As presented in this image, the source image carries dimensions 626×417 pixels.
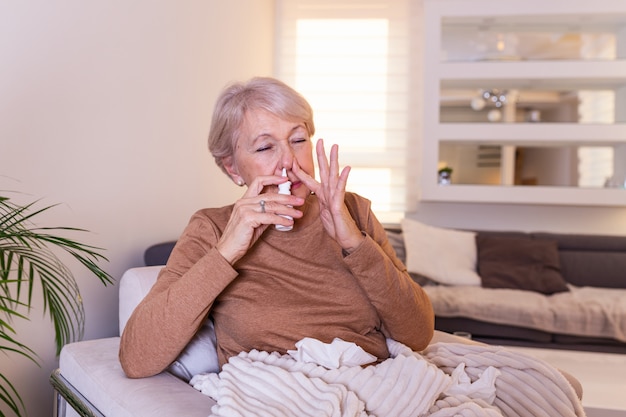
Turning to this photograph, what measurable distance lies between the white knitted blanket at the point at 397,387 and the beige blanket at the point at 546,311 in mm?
1977

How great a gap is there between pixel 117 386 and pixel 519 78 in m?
3.74

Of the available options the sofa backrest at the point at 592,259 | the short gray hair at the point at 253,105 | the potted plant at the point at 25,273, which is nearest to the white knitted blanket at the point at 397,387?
the potted plant at the point at 25,273

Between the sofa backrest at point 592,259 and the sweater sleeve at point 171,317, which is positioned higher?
the sweater sleeve at point 171,317

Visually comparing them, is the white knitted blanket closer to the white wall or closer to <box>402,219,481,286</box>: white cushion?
the white wall

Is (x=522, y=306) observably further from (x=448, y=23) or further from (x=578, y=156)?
(x=448, y=23)

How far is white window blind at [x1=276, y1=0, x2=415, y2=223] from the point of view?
15.7ft

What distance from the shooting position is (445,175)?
450 cm

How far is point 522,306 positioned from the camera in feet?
11.4

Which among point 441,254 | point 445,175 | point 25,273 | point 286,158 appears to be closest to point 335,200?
point 286,158

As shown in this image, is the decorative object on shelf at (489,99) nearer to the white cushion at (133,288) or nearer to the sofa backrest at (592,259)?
the sofa backrest at (592,259)

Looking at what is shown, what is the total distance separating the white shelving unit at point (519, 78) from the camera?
4.32 metres

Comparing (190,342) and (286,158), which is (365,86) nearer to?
(286,158)

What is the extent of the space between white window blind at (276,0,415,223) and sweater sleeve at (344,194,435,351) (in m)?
3.07

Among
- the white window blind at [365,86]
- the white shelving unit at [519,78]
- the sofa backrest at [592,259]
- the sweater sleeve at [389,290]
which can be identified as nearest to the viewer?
the sweater sleeve at [389,290]
